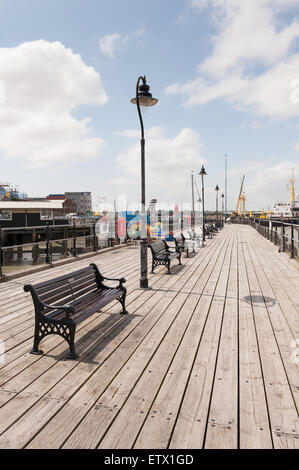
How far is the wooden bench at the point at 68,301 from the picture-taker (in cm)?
374

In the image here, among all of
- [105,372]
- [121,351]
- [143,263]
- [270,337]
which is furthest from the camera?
[143,263]

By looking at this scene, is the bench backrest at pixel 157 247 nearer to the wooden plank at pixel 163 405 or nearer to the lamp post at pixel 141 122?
the lamp post at pixel 141 122

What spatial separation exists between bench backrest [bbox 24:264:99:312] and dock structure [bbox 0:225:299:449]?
523 millimetres

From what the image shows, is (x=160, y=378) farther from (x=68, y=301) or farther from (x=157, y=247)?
(x=157, y=247)

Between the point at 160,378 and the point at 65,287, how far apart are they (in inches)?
76.0

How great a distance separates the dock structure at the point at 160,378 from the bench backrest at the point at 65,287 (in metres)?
0.52

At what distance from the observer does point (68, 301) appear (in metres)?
4.51

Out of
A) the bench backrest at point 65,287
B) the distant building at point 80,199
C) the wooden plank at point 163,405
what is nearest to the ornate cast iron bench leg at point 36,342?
the bench backrest at point 65,287

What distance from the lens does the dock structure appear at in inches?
97.1

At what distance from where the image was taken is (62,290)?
14.4ft

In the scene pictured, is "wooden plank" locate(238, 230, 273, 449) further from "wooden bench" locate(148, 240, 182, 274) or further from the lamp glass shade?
the lamp glass shade
